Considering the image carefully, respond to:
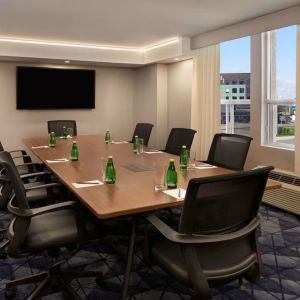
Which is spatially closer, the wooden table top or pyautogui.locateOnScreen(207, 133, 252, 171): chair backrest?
the wooden table top

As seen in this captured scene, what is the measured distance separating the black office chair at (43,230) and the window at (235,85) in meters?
3.78

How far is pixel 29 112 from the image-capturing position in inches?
266

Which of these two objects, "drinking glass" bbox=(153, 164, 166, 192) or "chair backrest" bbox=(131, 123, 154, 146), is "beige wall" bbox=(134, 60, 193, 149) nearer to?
"chair backrest" bbox=(131, 123, 154, 146)

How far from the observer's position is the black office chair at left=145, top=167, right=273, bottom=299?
5.12 ft

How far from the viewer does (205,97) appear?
226 inches

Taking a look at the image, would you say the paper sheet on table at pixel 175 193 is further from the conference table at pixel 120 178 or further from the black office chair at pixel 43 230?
the black office chair at pixel 43 230

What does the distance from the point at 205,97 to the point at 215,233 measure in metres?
4.30

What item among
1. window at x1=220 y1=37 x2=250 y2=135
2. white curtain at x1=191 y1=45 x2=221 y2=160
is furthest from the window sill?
white curtain at x1=191 y1=45 x2=221 y2=160

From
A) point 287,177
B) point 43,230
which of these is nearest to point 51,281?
point 43,230

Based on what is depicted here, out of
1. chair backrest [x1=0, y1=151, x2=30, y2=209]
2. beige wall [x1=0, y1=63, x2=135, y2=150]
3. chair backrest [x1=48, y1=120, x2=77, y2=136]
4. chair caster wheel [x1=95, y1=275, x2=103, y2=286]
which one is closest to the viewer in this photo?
chair backrest [x1=0, y1=151, x2=30, y2=209]

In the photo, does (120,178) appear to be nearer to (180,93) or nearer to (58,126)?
(58,126)

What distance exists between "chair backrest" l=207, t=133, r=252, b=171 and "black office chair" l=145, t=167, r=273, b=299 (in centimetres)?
133

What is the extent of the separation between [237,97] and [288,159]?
4.96ft

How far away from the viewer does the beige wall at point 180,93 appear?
628cm
